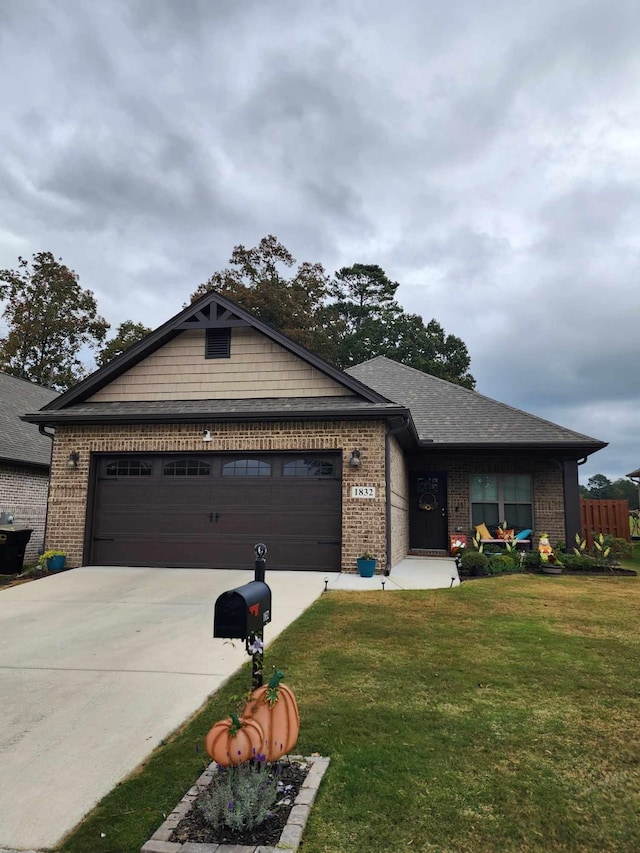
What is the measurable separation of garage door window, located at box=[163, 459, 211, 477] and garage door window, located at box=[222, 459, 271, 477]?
44cm

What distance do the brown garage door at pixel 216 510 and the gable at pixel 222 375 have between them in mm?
1542

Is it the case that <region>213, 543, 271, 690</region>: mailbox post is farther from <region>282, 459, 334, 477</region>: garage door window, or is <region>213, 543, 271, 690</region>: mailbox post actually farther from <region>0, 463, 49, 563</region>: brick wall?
<region>0, 463, 49, 563</region>: brick wall

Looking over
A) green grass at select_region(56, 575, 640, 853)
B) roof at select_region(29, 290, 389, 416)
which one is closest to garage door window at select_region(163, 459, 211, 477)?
roof at select_region(29, 290, 389, 416)

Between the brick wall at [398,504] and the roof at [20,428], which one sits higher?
the roof at [20,428]

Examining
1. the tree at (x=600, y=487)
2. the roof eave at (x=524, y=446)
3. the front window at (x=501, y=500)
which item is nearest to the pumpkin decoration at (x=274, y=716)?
the roof eave at (x=524, y=446)

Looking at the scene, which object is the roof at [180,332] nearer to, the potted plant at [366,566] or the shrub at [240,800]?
the potted plant at [366,566]

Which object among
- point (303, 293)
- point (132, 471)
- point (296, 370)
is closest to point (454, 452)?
point (296, 370)

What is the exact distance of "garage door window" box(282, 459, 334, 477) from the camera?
1072 centimetres

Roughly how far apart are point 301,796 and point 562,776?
148 cm

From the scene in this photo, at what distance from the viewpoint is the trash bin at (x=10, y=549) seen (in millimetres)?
10664

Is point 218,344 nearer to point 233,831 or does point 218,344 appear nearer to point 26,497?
point 26,497

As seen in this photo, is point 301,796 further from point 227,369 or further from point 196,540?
point 227,369

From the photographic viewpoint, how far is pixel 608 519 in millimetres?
16203

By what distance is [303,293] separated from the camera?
36906mm
